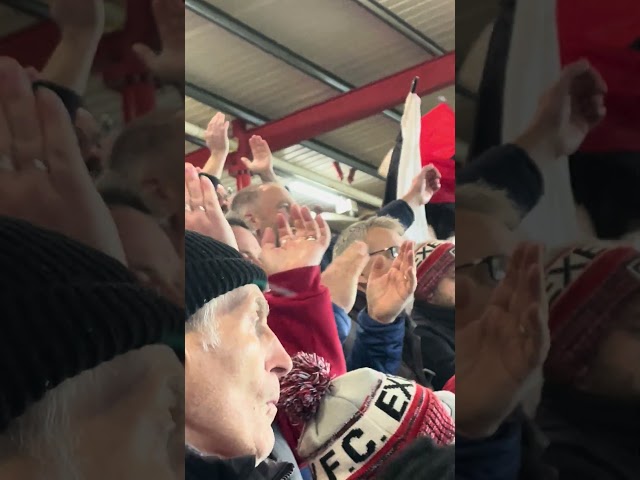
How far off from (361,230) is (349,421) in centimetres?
48

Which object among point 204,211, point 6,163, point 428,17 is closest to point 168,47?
point 6,163

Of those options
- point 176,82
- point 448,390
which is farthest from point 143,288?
point 448,390

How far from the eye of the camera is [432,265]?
1.68 metres

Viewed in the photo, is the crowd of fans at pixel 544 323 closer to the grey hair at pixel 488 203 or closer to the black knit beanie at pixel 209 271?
the grey hair at pixel 488 203

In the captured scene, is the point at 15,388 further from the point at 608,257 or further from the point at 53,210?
the point at 608,257

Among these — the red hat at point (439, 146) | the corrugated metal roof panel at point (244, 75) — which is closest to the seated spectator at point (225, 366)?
the corrugated metal roof panel at point (244, 75)

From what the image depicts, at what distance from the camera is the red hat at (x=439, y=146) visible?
181 centimetres

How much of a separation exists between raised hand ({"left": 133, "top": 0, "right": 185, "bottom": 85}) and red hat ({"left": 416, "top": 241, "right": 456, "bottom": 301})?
88 centimetres

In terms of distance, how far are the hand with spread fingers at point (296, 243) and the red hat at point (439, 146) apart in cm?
37

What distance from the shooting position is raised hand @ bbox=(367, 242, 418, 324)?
1.64 meters

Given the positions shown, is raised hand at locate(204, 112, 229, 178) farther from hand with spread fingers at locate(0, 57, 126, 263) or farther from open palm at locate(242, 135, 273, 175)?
hand with spread fingers at locate(0, 57, 126, 263)

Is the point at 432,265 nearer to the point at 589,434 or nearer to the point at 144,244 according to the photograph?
the point at 589,434

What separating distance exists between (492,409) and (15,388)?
59 cm

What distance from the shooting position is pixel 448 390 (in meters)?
1.57
